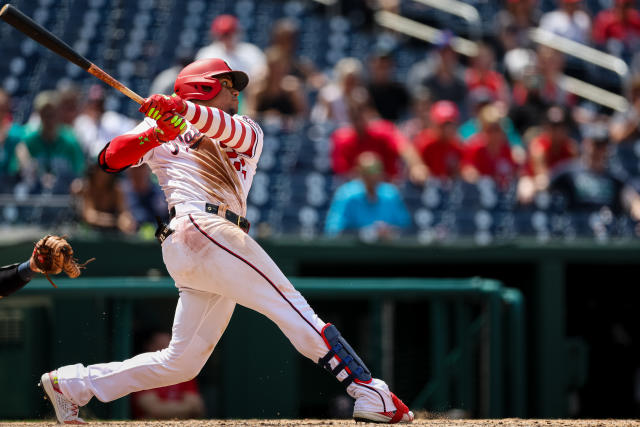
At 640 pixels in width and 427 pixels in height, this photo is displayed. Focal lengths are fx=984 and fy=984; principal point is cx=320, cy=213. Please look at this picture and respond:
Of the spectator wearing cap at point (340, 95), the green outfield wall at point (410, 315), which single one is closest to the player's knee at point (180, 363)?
the green outfield wall at point (410, 315)

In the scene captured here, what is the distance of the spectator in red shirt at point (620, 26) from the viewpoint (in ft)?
36.7

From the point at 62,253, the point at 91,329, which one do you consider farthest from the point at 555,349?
the point at 62,253

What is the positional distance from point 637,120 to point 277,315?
5.64 metres

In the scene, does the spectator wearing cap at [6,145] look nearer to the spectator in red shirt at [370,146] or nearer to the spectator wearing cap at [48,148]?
the spectator wearing cap at [48,148]

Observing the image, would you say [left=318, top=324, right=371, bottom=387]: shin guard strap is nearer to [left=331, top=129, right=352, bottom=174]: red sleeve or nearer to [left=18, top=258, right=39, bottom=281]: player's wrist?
[left=18, top=258, right=39, bottom=281]: player's wrist

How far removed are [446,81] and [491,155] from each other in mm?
1636

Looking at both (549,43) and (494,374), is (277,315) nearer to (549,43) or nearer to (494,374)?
(494,374)

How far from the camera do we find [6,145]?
25.5 feet

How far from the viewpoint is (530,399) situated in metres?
6.54

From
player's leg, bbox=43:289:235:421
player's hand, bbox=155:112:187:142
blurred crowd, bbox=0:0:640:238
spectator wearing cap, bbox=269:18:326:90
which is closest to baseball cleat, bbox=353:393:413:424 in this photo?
player's leg, bbox=43:289:235:421

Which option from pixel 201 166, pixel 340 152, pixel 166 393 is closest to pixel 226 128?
pixel 201 166

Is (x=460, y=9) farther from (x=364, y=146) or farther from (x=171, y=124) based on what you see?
(x=171, y=124)

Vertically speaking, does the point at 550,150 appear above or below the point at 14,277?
above

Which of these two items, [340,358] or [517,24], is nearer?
[340,358]
